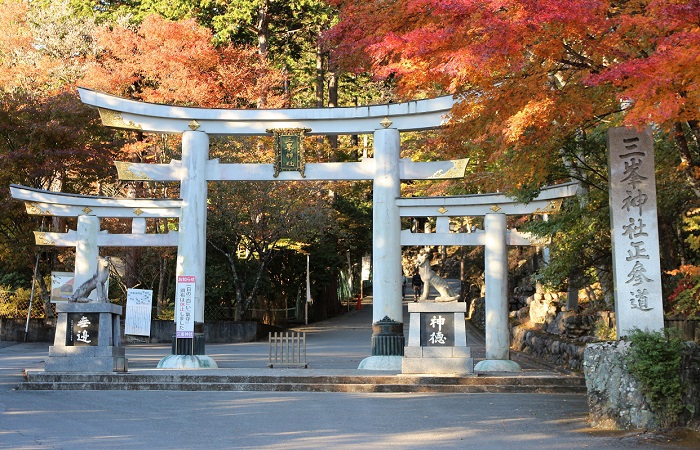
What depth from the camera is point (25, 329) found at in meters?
27.8

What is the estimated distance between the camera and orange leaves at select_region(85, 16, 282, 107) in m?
30.2

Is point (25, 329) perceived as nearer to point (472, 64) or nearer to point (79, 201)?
point (79, 201)

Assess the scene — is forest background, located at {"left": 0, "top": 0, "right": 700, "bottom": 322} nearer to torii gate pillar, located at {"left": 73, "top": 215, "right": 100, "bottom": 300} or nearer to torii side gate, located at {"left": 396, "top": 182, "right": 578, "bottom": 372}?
torii side gate, located at {"left": 396, "top": 182, "right": 578, "bottom": 372}

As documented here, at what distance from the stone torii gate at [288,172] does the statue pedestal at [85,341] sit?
7.30ft

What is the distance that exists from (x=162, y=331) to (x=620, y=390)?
22041 mm

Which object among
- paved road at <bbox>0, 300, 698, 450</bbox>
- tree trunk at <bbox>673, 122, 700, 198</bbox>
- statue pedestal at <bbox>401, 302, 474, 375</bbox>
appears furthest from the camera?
statue pedestal at <bbox>401, 302, 474, 375</bbox>

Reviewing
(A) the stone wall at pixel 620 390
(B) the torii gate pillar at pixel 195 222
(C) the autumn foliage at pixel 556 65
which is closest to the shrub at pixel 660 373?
(A) the stone wall at pixel 620 390

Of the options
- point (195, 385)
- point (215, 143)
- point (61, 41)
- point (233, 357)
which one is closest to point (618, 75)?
point (195, 385)

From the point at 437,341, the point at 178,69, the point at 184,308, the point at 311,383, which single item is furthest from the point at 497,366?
the point at 178,69

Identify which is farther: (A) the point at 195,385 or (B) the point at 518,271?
(B) the point at 518,271

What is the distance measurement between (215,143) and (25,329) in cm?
969

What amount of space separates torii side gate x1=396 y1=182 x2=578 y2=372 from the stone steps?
286 centimetres

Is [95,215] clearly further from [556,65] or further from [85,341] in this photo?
[556,65]

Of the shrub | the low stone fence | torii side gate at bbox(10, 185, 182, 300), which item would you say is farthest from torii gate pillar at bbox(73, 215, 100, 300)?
the shrub
